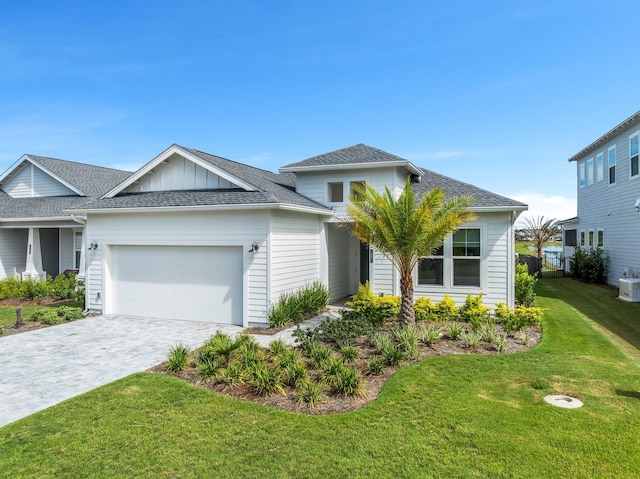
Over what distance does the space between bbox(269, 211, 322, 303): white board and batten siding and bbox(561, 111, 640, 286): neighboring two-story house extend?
12.4 meters

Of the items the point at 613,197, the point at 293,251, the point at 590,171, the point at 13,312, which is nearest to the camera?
the point at 293,251

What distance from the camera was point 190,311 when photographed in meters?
11.6

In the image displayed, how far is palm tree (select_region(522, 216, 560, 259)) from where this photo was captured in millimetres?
27062

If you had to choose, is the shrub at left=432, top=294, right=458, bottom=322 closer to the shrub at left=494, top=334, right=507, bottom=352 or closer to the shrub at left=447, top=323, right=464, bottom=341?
the shrub at left=447, top=323, right=464, bottom=341

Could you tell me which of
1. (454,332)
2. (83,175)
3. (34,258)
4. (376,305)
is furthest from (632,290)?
(83,175)

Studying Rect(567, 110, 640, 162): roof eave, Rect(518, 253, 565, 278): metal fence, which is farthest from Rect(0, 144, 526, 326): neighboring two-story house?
Rect(518, 253, 565, 278): metal fence

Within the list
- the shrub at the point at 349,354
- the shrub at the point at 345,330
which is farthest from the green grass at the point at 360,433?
the shrub at the point at 345,330

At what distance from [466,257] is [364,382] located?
24.3 feet

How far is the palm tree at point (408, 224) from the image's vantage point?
9.09 metres

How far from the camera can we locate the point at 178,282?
11.7 meters

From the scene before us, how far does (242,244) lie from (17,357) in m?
5.51

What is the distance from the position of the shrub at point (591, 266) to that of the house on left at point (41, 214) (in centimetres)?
2379

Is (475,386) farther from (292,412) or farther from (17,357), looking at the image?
(17,357)

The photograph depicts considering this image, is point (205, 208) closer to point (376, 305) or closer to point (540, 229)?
point (376, 305)
